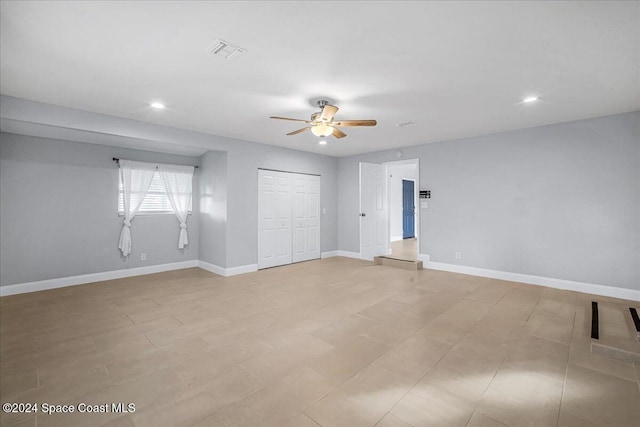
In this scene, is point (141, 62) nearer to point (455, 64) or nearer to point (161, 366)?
point (161, 366)

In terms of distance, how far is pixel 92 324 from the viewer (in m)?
3.19

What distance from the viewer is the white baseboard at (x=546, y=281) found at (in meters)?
4.03

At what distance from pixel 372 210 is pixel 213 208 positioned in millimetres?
3677

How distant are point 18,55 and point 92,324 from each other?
2800 millimetres

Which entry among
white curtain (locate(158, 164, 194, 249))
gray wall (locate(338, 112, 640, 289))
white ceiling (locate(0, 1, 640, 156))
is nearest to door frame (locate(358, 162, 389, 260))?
gray wall (locate(338, 112, 640, 289))

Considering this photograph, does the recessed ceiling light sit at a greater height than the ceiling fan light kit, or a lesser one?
greater

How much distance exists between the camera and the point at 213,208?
19.1ft

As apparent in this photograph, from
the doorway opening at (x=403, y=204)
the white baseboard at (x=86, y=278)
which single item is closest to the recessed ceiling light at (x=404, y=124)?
the doorway opening at (x=403, y=204)

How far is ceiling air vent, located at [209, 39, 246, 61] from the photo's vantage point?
91.8 inches

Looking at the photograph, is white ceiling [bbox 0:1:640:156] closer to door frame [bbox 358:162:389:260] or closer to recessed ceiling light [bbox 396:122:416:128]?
recessed ceiling light [bbox 396:122:416:128]

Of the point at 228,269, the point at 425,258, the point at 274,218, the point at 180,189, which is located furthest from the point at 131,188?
the point at 425,258

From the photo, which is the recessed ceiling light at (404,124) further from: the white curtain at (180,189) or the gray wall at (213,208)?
the white curtain at (180,189)

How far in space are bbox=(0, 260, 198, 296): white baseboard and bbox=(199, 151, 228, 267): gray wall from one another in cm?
67

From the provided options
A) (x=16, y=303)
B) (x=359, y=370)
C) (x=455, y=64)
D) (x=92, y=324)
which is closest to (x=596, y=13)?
(x=455, y=64)
